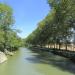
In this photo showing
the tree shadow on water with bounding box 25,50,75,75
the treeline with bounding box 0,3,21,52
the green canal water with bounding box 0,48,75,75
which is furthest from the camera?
the treeline with bounding box 0,3,21,52

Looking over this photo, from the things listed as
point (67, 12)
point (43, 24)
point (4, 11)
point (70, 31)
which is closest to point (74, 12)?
point (67, 12)

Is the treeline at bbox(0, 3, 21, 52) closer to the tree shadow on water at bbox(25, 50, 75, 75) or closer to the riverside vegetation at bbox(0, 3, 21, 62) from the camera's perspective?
the riverside vegetation at bbox(0, 3, 21, 62)

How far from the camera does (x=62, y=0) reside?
124 ft

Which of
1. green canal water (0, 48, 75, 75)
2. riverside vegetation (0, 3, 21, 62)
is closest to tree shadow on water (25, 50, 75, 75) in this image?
green canal water (0, 48, 75, 75)

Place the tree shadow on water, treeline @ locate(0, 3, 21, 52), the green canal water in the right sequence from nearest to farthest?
the green canal water → the tree shadow on water → treeline @ locate(0, 3, 21, 52)

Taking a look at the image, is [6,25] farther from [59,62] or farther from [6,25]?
[59,62]

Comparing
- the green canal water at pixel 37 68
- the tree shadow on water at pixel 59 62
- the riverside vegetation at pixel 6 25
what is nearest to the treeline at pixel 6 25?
the riverside vegetation at pixel 6 25

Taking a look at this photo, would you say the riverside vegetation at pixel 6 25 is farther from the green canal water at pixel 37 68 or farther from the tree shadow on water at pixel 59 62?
the green canal water at pixel 37 68

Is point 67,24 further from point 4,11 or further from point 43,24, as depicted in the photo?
point 43,24

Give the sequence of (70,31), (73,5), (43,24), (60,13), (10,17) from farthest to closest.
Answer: (43,24) < (10,17) < (70,31) < (60,13) < (73,5)

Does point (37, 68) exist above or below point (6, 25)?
below

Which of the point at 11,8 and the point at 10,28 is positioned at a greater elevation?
the point at 11,8

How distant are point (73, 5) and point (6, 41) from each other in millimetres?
28933

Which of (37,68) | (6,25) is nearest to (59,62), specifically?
(37,68)
